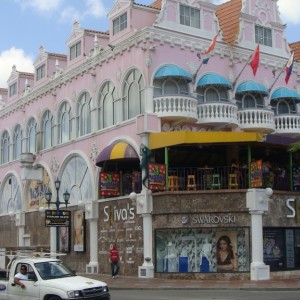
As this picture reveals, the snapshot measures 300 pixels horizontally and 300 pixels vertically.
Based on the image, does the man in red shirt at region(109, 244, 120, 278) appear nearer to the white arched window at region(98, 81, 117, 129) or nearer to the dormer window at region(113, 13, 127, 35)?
the white arched window at region(98, 81, 117, 129)

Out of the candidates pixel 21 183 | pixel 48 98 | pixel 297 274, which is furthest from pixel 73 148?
pixel 297 274

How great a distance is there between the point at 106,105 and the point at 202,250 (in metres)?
10.6

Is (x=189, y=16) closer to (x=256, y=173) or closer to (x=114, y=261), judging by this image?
(x=256, y=173)

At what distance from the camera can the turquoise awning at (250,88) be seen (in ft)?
109

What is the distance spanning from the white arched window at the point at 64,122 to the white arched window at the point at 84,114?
4.33ft

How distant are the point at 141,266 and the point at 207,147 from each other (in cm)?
660

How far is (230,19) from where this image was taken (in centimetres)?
3662

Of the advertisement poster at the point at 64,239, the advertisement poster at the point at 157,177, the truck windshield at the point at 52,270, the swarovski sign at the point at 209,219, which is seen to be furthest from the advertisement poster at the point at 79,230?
the truck windshield at the point at 52,270

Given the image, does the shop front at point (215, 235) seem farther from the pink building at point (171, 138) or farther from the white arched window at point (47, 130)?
the white arched window at point (47, 130)

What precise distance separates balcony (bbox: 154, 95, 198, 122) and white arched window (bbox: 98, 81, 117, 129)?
399 centimetres

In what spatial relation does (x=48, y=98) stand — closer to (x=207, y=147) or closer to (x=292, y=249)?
(x=207, y=147)

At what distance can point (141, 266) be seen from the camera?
2977 cm

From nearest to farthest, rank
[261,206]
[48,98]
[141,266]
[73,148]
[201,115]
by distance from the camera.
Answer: [261,206] < [141,266] < [201,115] < [73,148] < [48,98]

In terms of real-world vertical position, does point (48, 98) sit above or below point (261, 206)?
above
